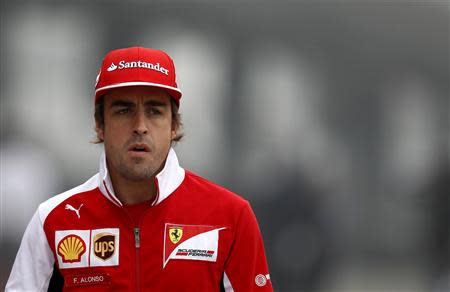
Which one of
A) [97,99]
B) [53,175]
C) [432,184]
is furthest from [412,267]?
[97,99]

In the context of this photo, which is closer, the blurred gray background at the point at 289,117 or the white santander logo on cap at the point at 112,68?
the white santander logo on cap at the point at 112,68

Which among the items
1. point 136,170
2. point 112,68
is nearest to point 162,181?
point 136,170

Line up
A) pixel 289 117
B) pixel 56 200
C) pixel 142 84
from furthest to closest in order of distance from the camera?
1. pixel 289 117
2. pixel 56 200
3. pixel 142 84

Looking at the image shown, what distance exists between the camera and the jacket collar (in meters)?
1.62

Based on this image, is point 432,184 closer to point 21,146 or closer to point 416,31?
point 416,31

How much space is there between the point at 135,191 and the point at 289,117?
2.06 m

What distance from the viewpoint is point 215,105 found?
11.6 feet

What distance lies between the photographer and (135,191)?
1.64 metres

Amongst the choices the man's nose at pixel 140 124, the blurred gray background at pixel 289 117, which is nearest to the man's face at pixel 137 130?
the man's nose at pixel 140 124

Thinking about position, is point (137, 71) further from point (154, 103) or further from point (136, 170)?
point (136, 170)

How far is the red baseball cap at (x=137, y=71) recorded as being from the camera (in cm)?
157

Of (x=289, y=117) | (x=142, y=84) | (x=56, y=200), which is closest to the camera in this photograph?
(x=142, y=84)

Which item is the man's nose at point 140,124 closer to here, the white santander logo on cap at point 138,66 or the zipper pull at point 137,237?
the white santander logo on cap at point 138,66

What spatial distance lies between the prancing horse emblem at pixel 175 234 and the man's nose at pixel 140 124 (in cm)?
25
